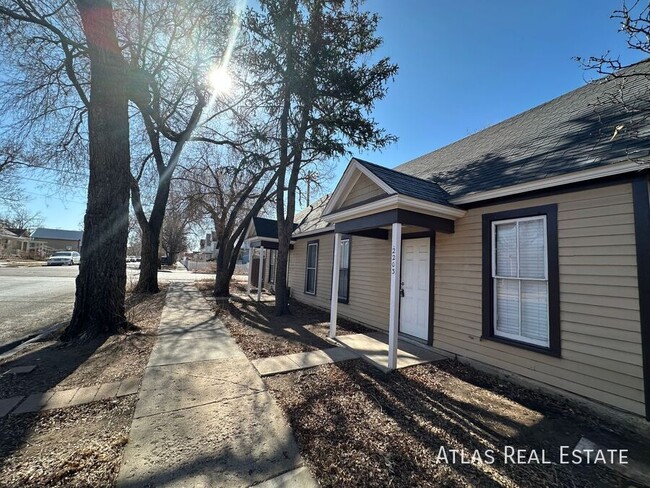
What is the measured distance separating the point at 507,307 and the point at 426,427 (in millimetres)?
2580

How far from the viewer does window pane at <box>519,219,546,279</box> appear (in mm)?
4281

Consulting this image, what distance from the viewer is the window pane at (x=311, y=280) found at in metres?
11.2

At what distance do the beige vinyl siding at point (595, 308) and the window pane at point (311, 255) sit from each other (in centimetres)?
748

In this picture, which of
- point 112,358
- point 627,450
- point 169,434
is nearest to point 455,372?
point 627,450

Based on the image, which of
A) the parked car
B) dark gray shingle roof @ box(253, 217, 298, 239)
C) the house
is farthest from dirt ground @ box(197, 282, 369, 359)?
the house

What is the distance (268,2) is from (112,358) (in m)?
9.43

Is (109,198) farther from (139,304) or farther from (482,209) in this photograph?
(482,209)

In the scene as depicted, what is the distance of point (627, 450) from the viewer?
9.36ft

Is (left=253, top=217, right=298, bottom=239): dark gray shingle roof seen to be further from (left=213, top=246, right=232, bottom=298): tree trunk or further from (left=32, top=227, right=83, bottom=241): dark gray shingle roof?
(left=32, top=227, right=83, bottom=241): dark gray shingle roof

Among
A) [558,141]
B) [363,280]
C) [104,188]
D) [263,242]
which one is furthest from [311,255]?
[558,141]

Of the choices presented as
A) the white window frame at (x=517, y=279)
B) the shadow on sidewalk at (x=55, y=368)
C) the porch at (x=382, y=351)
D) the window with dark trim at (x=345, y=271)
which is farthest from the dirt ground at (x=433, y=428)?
the window with dark trim at (x=345, y=271)

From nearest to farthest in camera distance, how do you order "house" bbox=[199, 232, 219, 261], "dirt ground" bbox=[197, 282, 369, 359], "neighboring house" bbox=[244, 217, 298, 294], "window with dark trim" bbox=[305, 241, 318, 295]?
"dirt ground" bbox=[197, 282, 369, 359]
"window with dark trim" bbox=[305, 241, 318, 295]
"neighboring house" bbox=[244, 217, 298, 294]
"house" bbox=[199, 232, 219, 261]

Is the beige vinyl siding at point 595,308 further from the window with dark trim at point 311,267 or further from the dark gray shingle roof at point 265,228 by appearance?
the dark gray shingle roof at point 265,228

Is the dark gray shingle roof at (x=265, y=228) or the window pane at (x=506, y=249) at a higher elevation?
the dark gray shingle roof at (x=265, y=228)
